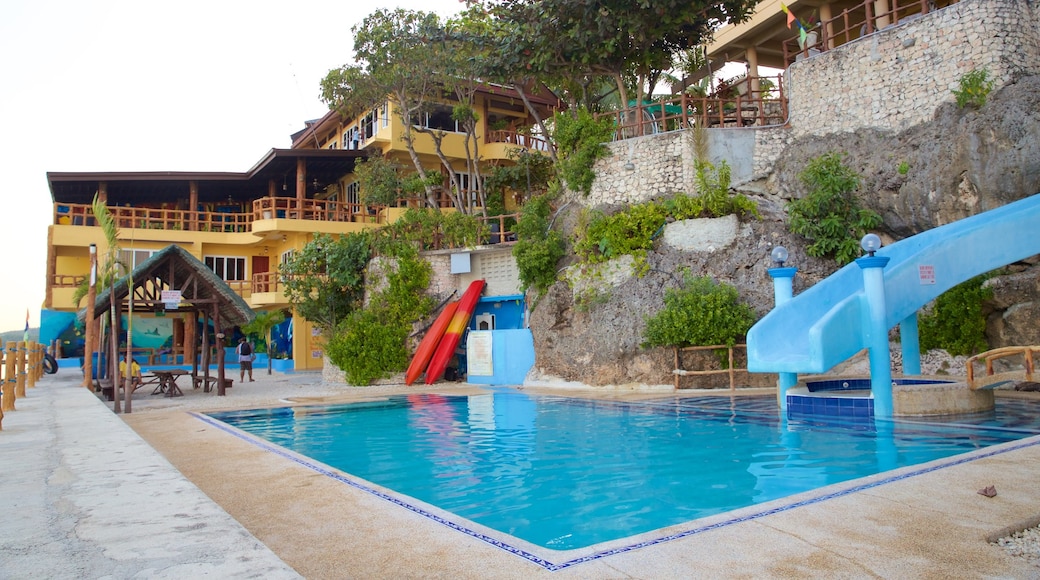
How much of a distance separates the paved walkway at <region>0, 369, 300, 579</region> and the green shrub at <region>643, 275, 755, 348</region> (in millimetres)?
11758

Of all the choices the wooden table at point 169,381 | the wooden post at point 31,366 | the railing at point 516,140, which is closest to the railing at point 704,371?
the wooden table at point 169,381

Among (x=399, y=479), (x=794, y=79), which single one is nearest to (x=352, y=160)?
A: (x=794, y=79)

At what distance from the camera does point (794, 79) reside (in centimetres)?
1873

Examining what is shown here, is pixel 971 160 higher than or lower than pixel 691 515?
higher

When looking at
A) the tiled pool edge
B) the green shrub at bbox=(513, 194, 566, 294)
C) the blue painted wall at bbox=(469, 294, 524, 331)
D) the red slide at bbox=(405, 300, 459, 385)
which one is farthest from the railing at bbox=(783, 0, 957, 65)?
the tiled pool edge

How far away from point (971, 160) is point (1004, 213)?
4.78 m

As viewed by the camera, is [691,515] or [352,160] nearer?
Result: [691,515]

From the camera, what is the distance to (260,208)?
2822 centimetres

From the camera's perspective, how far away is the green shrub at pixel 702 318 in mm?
15750

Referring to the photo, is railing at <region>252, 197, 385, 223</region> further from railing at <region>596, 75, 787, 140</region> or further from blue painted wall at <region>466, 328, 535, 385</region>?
railing at <region>596, 75, 787, 140</region>

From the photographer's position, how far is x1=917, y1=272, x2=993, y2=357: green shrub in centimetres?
1415

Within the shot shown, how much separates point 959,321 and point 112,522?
611 inches

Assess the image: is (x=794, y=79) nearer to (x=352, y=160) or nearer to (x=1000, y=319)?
(x=1000, y=319)

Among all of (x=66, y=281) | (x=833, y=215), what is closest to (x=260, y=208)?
(x=66, y=281)
